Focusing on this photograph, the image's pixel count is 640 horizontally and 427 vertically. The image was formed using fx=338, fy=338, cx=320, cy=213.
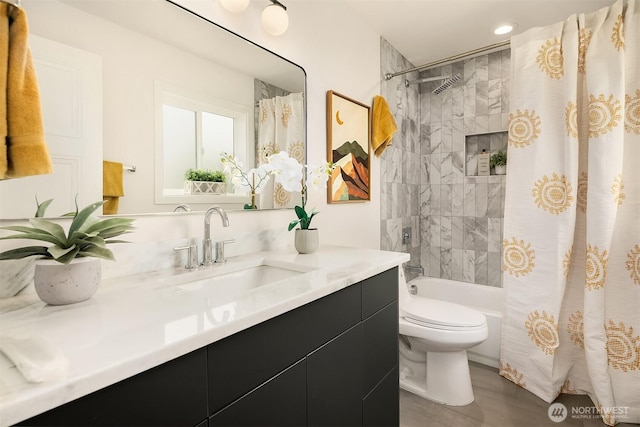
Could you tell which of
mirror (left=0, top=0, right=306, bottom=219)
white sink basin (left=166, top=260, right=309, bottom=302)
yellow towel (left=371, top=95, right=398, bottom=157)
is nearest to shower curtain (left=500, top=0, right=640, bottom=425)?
yellow towel (left=371, top=95, right=398, bottom=157)

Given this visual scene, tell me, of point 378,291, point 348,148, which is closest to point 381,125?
point 348,148

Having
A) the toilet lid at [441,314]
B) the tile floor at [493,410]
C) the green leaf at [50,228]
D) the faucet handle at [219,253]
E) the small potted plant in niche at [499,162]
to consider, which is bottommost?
the tile floor at [493,410]

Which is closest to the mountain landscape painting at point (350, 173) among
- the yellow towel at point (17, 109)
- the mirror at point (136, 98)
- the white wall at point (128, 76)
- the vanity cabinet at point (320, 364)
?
the mirror at point (136, 98)

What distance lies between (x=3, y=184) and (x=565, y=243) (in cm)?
250

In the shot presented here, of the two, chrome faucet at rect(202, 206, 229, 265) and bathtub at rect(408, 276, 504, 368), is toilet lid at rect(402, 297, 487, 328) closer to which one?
bathtub at rect(408, 276, 504, 368)

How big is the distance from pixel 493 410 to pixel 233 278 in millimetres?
1659

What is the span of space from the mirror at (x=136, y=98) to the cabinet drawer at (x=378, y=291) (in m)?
0.68

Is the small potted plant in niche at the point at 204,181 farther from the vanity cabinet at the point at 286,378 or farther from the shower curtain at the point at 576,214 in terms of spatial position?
the shower curtain at the point at 576,214

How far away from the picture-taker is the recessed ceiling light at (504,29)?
2502mm

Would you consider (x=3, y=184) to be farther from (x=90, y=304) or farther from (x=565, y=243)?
(x=565, y=243)

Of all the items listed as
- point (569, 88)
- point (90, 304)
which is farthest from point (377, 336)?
point (569, 88)

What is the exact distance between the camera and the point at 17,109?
727mm

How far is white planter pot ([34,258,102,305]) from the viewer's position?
796 mm

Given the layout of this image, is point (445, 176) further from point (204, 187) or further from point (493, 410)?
point (204, 187)
